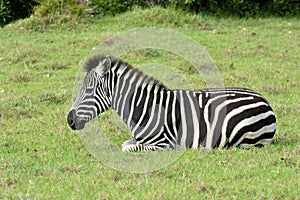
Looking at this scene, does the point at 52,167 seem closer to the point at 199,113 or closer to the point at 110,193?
the point at 110,193

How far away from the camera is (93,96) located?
7.40 meters

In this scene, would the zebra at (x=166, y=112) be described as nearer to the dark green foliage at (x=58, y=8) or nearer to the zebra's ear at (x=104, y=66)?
the zebra's ear at (x=104, y=66)

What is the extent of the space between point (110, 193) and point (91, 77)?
79.3 inches

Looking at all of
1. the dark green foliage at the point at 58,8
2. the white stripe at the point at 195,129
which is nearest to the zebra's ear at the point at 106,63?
the white stripe at the point at 195,129

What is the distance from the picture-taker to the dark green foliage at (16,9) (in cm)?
1714

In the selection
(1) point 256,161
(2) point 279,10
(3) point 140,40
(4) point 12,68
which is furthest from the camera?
(2) point 279,10

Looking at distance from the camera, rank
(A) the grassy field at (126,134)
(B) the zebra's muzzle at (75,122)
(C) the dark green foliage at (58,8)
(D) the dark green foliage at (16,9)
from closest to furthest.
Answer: (A) the grassy field at (126,134) → (B) the zebra's muzzle at (75,122) → (C) the dark green foliage at (58,8) → (D) the dark green foliage at (16,9)

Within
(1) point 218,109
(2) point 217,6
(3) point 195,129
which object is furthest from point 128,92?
(2) point 217,6

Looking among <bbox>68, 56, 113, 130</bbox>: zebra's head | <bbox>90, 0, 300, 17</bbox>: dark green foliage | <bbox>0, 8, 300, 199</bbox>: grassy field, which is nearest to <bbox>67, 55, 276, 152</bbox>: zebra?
<bbox>68, 56, 113, 130</bbox>: zebra's head

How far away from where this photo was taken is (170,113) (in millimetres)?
7371

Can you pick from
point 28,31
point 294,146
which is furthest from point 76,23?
point 294,146

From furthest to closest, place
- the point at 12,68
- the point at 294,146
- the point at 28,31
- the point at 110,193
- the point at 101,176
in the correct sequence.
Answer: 1. the point at 28,31
2. the point at 12,68
3. the point at 294,146
4. the point at 101,176
5. the point at 110,193

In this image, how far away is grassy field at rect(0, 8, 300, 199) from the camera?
598 cm

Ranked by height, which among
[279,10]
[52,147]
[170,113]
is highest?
[170,113]
